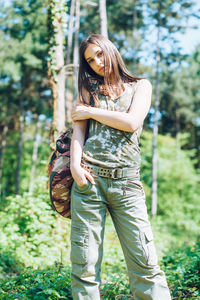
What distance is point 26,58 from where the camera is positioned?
15430mm

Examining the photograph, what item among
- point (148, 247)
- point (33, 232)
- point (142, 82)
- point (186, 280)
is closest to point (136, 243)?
point (148, 247)

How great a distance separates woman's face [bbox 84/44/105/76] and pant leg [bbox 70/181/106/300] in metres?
0.80

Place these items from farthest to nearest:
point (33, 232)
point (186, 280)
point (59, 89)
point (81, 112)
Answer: point (59, 89)
point (33, 232)
point (186, 280)
point (81, 112)

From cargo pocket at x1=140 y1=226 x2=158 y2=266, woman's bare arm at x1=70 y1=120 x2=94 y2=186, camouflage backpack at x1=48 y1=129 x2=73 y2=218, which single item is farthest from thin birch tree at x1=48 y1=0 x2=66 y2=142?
cargo pocket at x1=140 y1=226 x2=158 y2=266

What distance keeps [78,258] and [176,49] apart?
12.0 meters

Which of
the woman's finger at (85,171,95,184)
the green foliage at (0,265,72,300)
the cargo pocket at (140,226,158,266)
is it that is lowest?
the green foliage at (0,265,72,300)

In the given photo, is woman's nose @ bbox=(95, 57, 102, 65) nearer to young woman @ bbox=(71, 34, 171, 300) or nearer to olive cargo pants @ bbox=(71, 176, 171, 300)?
young woman @ bbox=(71, 34, 171, 300)

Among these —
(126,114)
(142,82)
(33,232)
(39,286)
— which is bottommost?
(33,232)

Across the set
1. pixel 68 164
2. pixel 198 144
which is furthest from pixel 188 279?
pixel 198 144

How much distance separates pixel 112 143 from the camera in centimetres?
197

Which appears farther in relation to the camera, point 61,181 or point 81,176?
point 61,181

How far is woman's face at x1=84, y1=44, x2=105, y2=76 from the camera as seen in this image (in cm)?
205

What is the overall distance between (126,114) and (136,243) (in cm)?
82

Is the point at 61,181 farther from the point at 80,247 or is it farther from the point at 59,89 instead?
the point at 59,89
